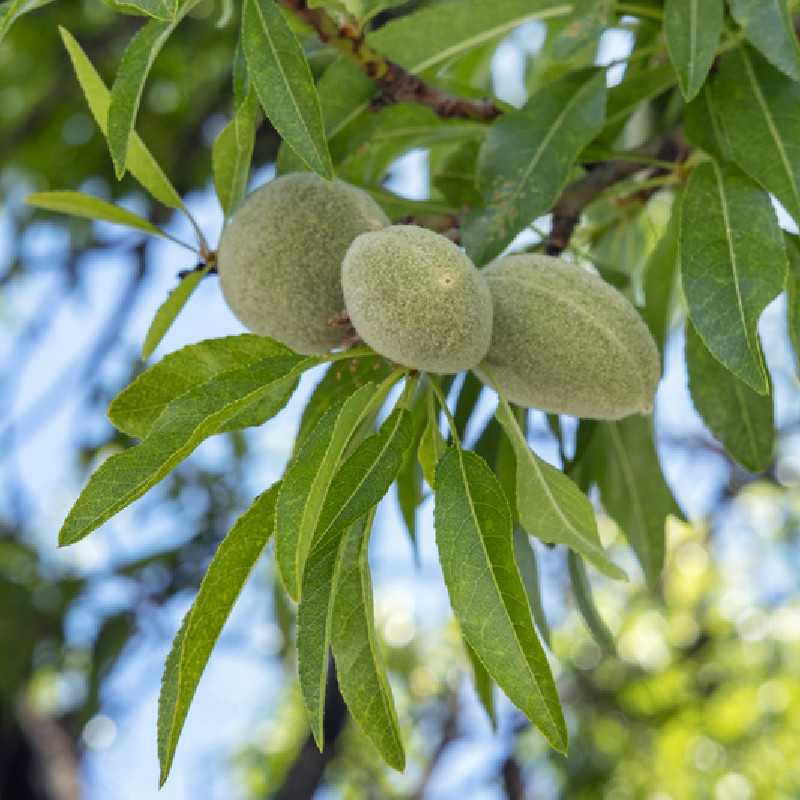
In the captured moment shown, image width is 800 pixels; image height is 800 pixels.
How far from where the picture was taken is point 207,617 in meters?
1.01

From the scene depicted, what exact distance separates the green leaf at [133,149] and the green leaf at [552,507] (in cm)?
44

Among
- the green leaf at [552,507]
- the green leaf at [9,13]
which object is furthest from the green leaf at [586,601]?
the green leaf at [9,13]

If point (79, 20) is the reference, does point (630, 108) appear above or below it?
above

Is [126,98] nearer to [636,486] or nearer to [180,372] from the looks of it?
[180,372]

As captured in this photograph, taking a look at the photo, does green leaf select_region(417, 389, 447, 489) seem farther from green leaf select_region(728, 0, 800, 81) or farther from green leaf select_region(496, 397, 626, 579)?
green leaf select_region(728, 0, 800, 81)

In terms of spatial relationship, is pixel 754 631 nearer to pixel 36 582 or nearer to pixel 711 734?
pixel 711 734

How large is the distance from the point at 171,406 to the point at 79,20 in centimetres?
262

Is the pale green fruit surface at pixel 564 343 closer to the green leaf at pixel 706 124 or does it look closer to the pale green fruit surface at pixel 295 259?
the pale green fruit surface at pixel 295 259

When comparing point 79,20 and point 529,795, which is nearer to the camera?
point 79,20

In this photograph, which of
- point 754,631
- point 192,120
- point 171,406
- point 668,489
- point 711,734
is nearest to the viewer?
point 171,406

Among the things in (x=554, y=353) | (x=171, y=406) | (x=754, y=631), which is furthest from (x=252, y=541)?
(x=754, y=631)

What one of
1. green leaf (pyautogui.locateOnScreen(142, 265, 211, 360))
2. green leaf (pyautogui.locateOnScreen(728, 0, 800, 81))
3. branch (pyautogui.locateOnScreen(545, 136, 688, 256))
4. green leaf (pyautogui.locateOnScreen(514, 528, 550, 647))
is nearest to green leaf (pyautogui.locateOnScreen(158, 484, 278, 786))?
green leaf (pyautogui.locateOnScreen(142, 265, 211, 360))

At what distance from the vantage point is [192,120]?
3273 millimetres

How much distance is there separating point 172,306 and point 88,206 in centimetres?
17
